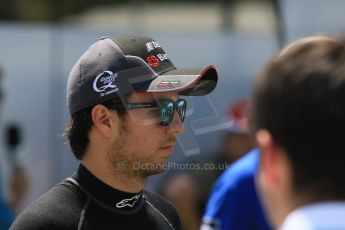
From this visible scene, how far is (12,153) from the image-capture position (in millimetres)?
6035

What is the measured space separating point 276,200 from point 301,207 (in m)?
0.06

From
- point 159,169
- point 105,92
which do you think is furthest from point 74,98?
point 159,169

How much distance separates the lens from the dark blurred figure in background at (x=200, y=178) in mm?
5758

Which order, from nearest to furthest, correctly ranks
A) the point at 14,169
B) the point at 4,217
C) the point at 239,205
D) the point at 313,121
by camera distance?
the point at 313,121
the point at 239,205
the point at 4,217
the point at 14,169

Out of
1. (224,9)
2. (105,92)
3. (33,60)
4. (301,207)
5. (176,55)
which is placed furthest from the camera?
(224,9)

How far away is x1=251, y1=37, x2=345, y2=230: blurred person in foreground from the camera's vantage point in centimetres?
123

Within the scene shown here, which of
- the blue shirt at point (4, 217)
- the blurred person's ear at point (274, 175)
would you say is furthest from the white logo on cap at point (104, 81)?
the blue shirt at point (4, 217)

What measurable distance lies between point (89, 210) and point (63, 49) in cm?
416

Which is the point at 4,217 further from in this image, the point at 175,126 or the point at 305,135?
the point at 305,135

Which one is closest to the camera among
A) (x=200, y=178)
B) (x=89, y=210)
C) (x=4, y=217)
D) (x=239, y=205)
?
(x=89, y=210)

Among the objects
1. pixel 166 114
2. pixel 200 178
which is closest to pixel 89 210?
pixel 166 114

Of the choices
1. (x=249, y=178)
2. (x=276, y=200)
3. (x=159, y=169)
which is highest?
(x=276, y=200)

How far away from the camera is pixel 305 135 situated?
4.04 feet

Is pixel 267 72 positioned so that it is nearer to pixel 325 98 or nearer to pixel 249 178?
pixel 325 98
